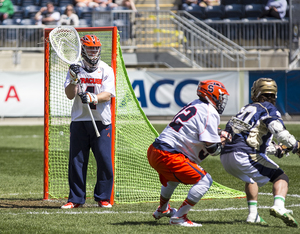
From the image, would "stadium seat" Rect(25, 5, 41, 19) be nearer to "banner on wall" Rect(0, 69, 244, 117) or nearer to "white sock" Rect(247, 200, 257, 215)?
"banner on wall" Rect(0, 69, 244, 117)

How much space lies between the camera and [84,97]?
17.7 ft

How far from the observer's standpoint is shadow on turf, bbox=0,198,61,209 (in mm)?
5844

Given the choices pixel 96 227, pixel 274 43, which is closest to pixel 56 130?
pixel 96 227

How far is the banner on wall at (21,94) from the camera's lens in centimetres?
1708

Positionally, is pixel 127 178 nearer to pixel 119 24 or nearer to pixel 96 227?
pixel 96 227

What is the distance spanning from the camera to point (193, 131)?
4672mm

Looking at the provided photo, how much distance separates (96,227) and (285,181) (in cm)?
176

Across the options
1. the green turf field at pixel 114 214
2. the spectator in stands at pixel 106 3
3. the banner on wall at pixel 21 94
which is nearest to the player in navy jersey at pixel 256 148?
the green turf field at pixel 114 214

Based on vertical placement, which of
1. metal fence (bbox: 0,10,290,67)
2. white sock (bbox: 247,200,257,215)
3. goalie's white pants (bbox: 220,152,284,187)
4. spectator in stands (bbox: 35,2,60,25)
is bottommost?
white sock (bbox: 247,200,257,215)

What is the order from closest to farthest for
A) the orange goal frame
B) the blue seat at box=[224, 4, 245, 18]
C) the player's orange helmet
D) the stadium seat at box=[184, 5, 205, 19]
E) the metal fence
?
the player's orange helmet
the orange goal frame
the metal fence
the stadium seat at box=[184, 5, 205, 19]
the blue seat at box=[224, 4, 245, 18]

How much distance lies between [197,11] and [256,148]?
15.8 meters

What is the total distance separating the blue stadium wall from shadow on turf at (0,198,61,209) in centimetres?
1203

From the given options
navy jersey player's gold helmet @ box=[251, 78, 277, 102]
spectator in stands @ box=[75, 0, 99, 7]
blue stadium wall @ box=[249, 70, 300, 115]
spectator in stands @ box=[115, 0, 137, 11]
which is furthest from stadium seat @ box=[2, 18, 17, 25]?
navy jersey player's gold helmet @ box=[251, 78, 277, 102]

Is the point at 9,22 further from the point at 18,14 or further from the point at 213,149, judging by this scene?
the point at 213,149
